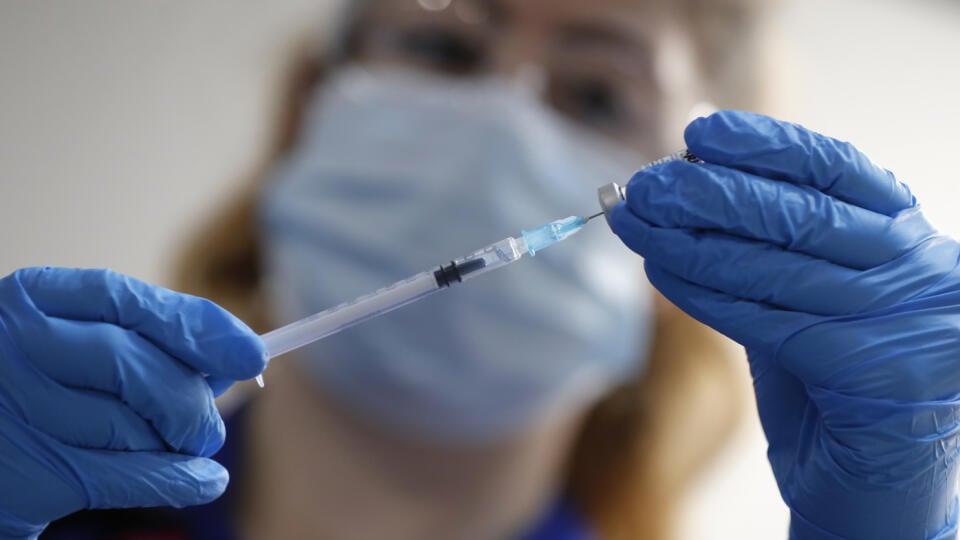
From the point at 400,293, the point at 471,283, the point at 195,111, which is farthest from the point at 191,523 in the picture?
the point at 400,293

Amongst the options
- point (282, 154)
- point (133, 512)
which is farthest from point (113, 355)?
point (282, 154)

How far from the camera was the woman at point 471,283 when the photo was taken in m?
1.44

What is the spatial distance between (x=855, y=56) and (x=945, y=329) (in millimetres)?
1769

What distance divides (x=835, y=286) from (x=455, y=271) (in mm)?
412

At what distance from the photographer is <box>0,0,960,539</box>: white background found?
1.76 m

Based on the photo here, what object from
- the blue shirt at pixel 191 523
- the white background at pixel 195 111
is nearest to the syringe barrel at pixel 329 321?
the blue shirt at pixel 191 523

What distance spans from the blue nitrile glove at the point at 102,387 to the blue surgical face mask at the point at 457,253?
0.62 meters

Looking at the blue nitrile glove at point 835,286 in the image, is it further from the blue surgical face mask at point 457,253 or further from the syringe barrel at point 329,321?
the blue surgical face mask at point 457,253

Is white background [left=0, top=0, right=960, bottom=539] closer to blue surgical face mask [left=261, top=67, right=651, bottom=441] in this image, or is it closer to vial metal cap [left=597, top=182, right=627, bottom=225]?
blue surgical face mask [left=261, top=67, right=651, bottom=441]

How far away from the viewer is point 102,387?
0.83 metres

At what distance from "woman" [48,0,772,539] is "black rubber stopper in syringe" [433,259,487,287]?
0.49 meters

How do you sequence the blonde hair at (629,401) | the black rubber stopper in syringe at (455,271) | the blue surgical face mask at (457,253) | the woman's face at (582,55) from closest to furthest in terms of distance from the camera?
1. the black rubber stopper in syringe at (455,271)
2. the blue surgical face mask at (457,253)
3. the woman's face at (582,55)
4. the blonde hair at (629,401)

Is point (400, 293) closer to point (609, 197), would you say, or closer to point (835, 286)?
point (609, 197)

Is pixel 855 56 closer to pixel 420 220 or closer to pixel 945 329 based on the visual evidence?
pixel 420 220
